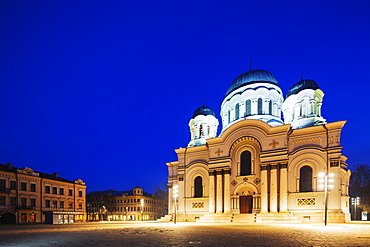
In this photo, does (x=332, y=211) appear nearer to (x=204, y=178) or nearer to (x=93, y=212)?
(x=204, y=178)

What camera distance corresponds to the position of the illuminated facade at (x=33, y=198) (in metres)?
41.4

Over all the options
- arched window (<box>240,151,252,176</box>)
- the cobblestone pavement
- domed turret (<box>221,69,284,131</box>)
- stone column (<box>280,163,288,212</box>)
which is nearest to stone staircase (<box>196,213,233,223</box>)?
arched window (<box>240,151,252,176</box>)

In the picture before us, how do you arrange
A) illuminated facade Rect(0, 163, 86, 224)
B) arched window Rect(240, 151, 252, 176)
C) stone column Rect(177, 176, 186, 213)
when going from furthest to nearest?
illuminated facade Rect(0, 163, 86, 224)
stone column Rect(177, 176, 186, 213)
arched window Rect(240, 151, 252, 176)

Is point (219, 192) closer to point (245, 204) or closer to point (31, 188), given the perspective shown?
point (245, 204)

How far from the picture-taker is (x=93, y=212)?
7569 cm

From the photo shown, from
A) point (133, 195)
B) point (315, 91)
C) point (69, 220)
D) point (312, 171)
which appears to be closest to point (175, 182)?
point (69, 220)

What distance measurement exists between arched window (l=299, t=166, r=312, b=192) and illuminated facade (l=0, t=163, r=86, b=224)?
30298mm

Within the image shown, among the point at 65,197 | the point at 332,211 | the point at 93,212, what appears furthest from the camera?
the point at 93,212

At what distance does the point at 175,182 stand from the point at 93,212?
42.6 m

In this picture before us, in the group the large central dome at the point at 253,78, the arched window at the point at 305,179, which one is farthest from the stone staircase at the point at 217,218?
the large central dome at the point at 253,78

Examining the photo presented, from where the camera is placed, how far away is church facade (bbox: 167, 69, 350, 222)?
29.0m

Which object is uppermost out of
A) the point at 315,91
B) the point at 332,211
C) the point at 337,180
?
the point at 315,91

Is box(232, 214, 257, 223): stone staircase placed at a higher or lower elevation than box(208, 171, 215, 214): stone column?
lower

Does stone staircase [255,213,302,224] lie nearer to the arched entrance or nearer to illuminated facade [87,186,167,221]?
the arched entrance
